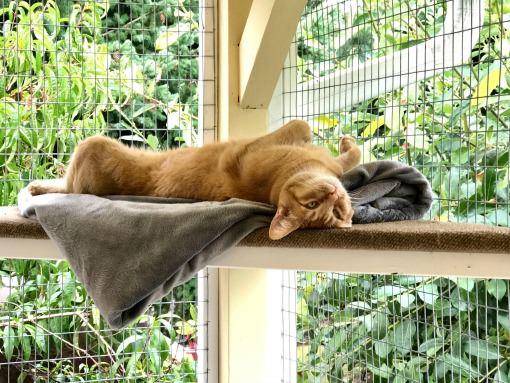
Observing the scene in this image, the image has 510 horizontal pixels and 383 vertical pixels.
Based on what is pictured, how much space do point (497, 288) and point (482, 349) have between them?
0.51ft

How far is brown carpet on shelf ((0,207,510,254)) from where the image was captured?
120 cm

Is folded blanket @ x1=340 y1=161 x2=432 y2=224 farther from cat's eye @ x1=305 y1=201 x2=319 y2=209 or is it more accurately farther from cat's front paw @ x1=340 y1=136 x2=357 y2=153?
cat's front paw @ x1=340 y1=136 x2=357 y2=153

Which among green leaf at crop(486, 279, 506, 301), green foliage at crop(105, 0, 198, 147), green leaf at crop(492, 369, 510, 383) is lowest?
green leaf at crop(492, 369, 510, 383)

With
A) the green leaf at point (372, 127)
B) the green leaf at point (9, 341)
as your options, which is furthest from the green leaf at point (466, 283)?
the green leaf at point (9, 341)

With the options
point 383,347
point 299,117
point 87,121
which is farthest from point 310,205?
point 87,121

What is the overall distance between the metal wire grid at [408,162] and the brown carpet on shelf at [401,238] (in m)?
0.43

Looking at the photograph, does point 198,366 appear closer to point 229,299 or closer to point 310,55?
point 229,299

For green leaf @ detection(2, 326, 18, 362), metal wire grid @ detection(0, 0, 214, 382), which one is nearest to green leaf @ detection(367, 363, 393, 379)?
metal wire grid @ detection(0, 0, 214, 382)

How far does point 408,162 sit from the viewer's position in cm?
201

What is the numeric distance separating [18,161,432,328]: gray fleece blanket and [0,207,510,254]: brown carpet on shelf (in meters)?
0.06

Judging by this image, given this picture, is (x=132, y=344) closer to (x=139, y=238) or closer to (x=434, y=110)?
(x=139, y=238)

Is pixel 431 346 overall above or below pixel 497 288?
below

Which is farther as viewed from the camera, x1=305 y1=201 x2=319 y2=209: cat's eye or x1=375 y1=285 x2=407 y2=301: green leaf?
x1=375 y1=285 x2=407 y2=301: green leaf

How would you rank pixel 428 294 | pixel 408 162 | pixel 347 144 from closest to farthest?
pixel 347 144
pixel 428 294
pixel 408 162
